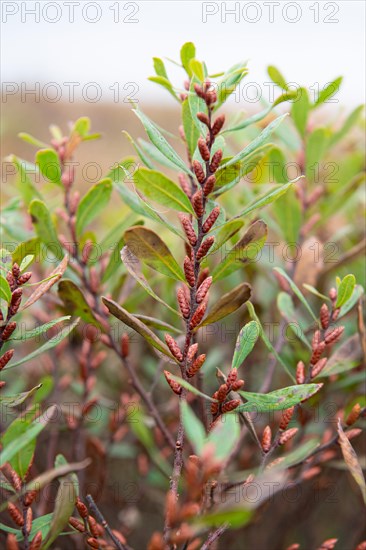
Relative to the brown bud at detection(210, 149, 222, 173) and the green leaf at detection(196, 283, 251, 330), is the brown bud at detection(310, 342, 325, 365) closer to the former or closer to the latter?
the green leaf at detection(196, 283, 251, 330)

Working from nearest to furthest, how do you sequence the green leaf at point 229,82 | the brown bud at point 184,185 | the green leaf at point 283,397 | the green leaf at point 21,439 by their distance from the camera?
1. the green leaf at point 21,439
2. the green leaf at point 283,397
3. the green leaf at point 229,82
4. the brown bud at point 184,185

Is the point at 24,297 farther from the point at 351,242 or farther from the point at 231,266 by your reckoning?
the point at 351,242

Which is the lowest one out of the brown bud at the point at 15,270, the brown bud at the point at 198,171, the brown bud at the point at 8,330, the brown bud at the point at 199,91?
the brown bud at the point at 8,330

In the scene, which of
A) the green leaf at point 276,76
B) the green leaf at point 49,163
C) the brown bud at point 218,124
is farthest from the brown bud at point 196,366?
the green leaf at point 276,76

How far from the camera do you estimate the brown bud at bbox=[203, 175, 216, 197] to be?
2.58ft

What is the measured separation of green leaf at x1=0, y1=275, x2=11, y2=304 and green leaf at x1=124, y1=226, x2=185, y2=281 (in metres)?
0.17

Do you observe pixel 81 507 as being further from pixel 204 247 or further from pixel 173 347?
pixel 204 247

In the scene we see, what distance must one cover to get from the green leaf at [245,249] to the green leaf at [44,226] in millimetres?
318

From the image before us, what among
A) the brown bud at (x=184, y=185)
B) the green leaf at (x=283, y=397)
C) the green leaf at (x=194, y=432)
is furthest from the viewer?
the brown bud at (x=184, y=185)

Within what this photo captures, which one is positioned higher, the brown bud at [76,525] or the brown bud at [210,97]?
the brown bud at [210,97]

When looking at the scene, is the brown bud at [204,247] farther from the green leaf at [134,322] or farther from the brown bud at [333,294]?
the brown bud at [333,294]

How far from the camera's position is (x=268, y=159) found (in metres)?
1.23

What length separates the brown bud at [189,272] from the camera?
2.55 feet

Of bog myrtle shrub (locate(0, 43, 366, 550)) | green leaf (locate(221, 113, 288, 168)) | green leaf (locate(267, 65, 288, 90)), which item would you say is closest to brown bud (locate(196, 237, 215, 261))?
bog myrtle shrub (locate(0, 43, 366, 550))
